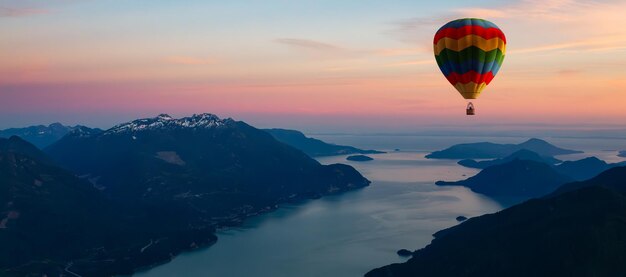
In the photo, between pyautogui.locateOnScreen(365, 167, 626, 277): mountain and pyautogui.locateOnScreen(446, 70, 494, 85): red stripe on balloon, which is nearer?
pyautogui.locateOnScreen(446, 70, 494, 85): red stripe on balloon

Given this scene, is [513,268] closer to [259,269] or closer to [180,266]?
[259,269]

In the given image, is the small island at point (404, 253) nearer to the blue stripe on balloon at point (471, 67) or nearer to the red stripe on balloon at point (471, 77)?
the red stripe on balloon at point (471, 77)

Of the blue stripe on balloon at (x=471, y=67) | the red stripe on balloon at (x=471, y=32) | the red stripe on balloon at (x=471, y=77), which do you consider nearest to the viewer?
the red stripe on balloon at (x=471, y=32)

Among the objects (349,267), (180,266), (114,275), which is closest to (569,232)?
(349,267)

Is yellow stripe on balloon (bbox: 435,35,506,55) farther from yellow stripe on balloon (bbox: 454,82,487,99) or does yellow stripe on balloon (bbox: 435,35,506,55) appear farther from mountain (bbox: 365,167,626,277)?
→ mountain (bbox: 365,167,626,277)

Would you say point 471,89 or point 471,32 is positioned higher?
point 471,32

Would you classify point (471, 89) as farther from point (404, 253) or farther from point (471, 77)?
point (404, 253)

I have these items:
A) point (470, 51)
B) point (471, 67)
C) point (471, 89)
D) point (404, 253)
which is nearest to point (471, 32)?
point (470, 51)

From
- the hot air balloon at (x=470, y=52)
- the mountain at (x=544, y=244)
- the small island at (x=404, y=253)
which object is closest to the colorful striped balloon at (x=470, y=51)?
the hot air balloon at (x=470, y=52)

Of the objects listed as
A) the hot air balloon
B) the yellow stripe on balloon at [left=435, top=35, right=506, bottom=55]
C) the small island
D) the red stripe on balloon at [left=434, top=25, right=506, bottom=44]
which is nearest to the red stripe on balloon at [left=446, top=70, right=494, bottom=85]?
the hot air balloon
